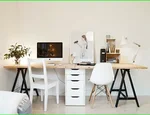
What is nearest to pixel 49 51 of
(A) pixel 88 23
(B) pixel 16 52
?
(B) pixel 16 52

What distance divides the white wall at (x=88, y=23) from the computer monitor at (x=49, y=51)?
0.33m

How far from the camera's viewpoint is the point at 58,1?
4.42 m

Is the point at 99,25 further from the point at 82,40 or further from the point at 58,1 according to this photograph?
the point at 58,1

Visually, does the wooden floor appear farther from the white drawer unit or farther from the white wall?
the white wall

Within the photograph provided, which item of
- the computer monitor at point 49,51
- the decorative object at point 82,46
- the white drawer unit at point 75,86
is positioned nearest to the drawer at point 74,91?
the white drawer unit at point 75,86

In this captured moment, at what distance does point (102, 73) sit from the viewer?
354cm

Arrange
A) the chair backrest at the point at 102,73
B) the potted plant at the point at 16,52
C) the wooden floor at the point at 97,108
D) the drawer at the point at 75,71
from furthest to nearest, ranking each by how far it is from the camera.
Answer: the potted plant at the point at 16,52
the drawer at the point at 75,71
the chair backrest at the point at 102,73
the wooden floor at the point at 97,108

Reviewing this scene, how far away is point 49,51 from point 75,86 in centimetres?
97

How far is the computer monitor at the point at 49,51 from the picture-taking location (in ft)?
13.6

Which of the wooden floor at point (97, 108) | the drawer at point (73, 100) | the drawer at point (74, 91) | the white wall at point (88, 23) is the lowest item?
the wooden floor at point (97, 108)

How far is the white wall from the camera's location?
4.38 m

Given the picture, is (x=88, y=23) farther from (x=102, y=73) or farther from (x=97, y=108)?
(x=97, y=108)

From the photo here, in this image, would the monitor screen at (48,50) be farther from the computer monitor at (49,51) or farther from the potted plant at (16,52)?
the potted plant at (16,52)

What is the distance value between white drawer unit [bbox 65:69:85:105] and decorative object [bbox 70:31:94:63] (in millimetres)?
739
